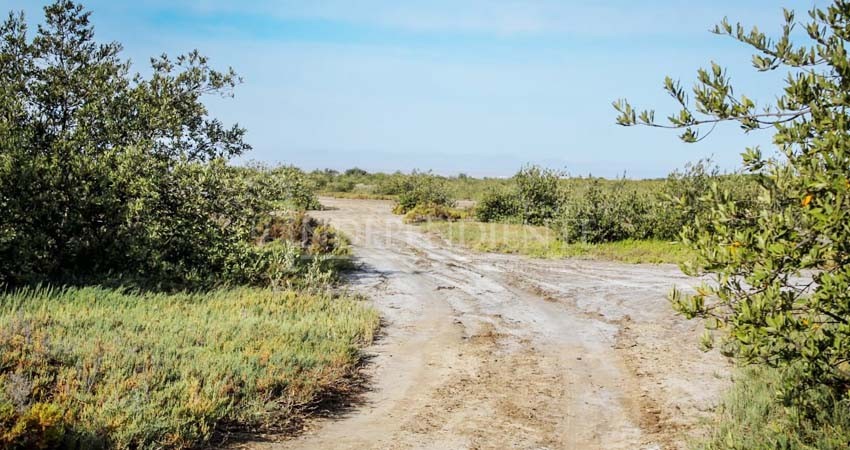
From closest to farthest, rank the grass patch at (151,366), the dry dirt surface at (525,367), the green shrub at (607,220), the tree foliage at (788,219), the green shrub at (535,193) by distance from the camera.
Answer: the tree foliage at (788,219) → the grass patch at (151,366) → the dry dirt surface at (525,367) → the green shrub at (607,220) → the green shrub at (535,193)

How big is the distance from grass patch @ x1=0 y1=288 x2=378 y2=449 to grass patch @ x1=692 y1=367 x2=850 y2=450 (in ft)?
14.2

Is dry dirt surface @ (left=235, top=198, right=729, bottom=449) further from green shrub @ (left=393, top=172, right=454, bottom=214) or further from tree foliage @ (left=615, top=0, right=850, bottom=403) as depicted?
green shrub @ (left=393, top=172, right=454, bottom=214)

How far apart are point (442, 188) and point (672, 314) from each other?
2690 cm

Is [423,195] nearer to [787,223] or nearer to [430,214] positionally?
[430,214]

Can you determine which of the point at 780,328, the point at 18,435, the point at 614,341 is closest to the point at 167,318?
the point at 18,435

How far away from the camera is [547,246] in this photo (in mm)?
22609

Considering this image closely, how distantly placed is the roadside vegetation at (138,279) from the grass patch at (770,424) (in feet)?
14.1

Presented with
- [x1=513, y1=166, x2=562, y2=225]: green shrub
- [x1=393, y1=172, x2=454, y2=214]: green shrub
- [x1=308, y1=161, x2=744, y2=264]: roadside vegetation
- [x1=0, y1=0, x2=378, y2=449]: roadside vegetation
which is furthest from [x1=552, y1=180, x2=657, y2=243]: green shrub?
[x1=393, y1=172, x2=454, y2=214]: green shrub

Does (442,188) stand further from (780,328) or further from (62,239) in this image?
(780,328)

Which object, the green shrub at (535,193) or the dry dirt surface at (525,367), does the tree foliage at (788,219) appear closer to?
the dry dirt surface at (525,367)

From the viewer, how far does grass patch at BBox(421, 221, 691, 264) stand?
20.7 m

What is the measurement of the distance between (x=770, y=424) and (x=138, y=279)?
34.7ft

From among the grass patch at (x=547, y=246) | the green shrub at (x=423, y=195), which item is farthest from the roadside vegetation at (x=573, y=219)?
the green shrub at (x=423, y=195)

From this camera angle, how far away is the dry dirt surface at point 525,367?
22.3ft
